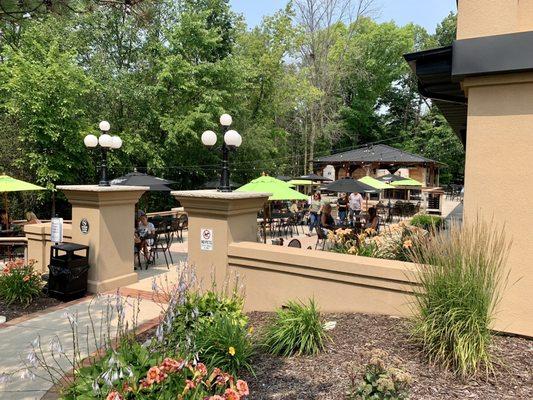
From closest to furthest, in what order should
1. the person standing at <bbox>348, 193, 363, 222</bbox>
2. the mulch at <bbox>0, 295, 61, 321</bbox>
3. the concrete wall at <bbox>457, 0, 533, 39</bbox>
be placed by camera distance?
the concrete wall at <bbox>457, 0, 533, 39</bbox>, the mulch at <bbox>0, 295, 61, 321</bbox>, the person standing at <bbox>348, 193, 363, 222</bbox>

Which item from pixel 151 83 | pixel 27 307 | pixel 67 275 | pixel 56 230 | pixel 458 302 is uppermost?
pixel 151 83

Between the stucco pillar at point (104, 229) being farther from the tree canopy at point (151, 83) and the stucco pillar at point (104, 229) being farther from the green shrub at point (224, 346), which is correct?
the green shrub at point (224, 346)

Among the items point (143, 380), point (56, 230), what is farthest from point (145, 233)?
point (143, 380)

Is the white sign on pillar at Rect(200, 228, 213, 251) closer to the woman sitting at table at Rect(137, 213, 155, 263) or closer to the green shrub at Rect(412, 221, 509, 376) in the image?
the green shrub at Rect(412, 221, 509, 376)

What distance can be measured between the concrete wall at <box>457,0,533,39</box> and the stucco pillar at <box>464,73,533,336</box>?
557 millimetres

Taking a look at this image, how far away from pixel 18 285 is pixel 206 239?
11.6ft

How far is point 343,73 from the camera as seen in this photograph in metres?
42.1

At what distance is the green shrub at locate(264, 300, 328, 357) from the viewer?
411 cm

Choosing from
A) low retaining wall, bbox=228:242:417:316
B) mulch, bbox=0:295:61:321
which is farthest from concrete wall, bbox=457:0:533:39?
mulch, bbox=0:295:61:321

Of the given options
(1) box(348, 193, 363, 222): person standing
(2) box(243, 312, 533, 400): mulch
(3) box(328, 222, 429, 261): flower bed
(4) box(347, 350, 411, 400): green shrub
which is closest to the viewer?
(4) box(347, 350, 411, 400): green shrub

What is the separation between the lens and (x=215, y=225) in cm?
600

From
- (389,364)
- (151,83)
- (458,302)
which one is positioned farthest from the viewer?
(151,83)

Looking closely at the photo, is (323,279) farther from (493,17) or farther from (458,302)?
(493,17)

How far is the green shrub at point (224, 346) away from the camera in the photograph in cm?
374
